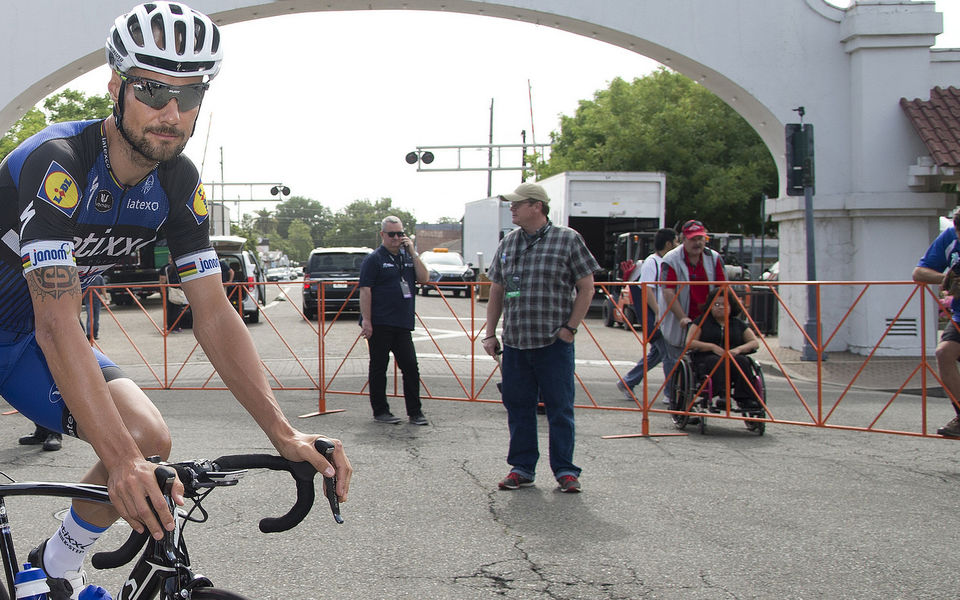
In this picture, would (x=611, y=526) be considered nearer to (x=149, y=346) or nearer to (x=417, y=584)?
(x=417, y=584)

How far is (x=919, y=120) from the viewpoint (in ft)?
43.3

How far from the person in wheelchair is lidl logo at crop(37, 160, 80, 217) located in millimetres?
6619

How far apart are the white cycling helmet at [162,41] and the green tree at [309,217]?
488ft

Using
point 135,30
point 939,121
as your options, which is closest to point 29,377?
point 135,30

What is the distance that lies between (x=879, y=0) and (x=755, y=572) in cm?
1201

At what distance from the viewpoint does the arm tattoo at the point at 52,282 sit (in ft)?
6.64

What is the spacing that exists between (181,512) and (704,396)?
6652 millimetres

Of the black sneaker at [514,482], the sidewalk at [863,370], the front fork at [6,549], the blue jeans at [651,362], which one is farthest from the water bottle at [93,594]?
the sidewalk at [863,370]

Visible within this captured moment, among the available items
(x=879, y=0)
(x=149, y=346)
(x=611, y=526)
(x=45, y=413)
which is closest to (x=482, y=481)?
(x=611, y=526)

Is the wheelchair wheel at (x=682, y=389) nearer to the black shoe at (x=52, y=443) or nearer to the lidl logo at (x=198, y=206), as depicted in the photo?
the black shoe at (x=52, y=443)

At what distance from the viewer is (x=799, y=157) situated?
1335 centimetres

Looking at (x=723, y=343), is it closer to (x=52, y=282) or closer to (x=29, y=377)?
(x=29, y=377)

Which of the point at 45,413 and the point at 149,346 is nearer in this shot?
the point at 45,413

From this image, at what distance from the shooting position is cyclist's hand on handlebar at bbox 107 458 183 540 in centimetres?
174
